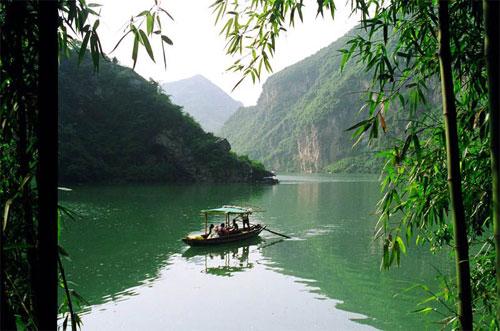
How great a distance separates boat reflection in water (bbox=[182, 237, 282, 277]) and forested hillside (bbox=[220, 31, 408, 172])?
358 ft

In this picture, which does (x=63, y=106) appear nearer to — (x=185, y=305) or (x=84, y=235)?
(x=84, y=235)

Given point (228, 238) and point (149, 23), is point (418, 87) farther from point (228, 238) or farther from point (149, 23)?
point (228, 238)

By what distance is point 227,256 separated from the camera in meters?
17.3

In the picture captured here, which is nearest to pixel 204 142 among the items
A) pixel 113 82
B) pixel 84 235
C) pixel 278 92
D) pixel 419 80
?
pixel 113 82

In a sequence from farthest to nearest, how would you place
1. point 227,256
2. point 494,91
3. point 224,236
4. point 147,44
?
point 224,236 → point 227,256 → point 147,44 → point 494,91

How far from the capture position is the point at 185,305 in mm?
11586

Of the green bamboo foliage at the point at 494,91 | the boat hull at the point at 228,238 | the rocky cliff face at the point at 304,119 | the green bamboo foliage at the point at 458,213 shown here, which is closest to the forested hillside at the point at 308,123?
the rocky cliff face at the point at 304,119

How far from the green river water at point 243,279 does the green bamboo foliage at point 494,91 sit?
381 centimetres

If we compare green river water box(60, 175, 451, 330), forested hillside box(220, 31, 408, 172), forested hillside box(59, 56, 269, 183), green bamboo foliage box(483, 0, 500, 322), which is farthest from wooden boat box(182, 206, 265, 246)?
forested hillside box(220, 31, 408, 172)

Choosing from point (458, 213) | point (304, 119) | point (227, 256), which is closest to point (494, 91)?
point (458, 213)

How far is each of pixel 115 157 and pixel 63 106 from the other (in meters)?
11.4

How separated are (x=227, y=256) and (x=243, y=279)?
3.09m

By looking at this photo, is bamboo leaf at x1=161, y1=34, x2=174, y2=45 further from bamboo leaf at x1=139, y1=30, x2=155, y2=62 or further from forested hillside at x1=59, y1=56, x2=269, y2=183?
forested hillside at x1=59, y1=56, x2=269, y2=183

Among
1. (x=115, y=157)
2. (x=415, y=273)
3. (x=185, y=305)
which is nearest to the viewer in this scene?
(x=185, y=305)
